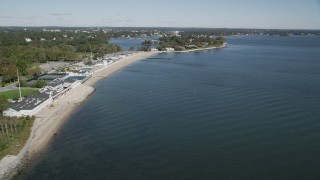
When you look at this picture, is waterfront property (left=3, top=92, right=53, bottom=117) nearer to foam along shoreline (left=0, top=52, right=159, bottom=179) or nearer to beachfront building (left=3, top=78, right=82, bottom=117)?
beachfront building (left=3, top=78, right=82, bottom=117)

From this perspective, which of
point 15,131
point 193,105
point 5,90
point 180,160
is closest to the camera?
point 180,160

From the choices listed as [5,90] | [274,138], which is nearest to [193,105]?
[274,138]

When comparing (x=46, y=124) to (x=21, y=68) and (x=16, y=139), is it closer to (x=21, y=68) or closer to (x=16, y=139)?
(x=16, y=139)

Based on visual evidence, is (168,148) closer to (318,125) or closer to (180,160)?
(180,160)

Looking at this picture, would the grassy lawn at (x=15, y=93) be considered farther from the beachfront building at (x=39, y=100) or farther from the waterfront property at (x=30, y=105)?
the waterfront property at (x=30, y=105)

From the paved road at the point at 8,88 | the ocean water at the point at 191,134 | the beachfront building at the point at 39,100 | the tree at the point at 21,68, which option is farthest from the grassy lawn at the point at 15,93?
the tree at the point at 21,68

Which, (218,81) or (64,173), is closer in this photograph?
(64,173)
